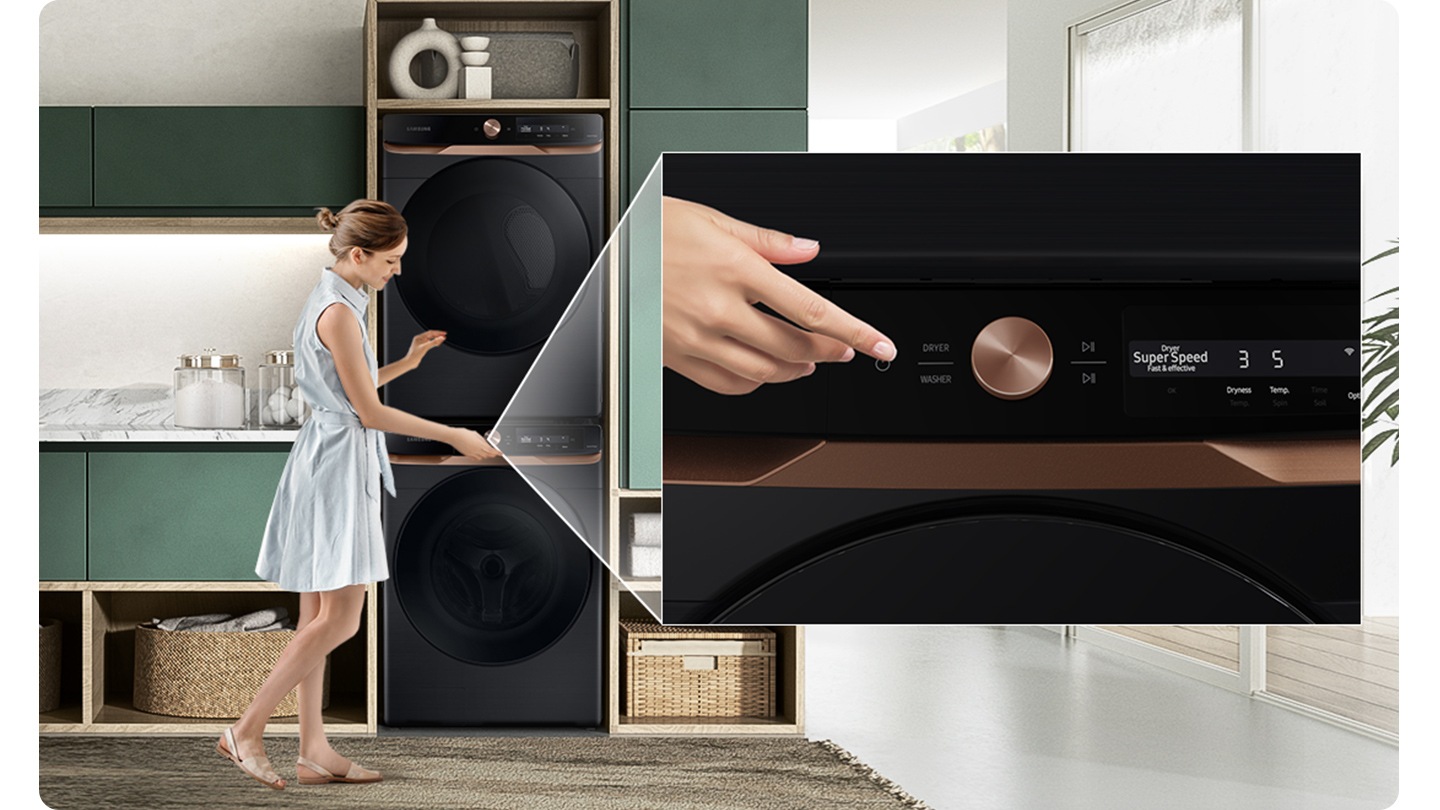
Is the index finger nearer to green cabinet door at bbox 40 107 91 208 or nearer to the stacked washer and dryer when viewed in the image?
the stacked washer and dryer

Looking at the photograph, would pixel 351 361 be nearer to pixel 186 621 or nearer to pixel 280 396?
pixel 280 396

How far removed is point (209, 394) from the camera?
115 inches

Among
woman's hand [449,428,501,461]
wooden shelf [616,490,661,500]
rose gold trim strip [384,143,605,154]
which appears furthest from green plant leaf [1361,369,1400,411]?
rose gold trim strip [384,143,605,154]

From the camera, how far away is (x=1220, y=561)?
0.56 meters

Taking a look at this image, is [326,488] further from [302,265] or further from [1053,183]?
[1053,183]

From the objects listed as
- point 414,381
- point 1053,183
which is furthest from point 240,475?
point 1053,183

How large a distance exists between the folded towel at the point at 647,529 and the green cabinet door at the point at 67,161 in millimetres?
2663

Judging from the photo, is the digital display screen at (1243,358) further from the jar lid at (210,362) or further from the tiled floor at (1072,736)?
the jar lid at (210,362)

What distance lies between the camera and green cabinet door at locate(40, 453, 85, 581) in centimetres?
279

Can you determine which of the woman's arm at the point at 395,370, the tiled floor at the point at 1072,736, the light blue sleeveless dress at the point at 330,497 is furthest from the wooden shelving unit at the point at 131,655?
the tiled floor at the point at 1072,736

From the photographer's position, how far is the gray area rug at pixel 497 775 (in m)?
2.39

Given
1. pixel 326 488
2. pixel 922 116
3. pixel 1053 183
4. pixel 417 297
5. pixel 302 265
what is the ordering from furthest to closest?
pixel 922 116, pixel 302 265, pixel 417 297, pixel 326 488, pixel 1053 183

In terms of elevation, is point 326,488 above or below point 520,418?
below

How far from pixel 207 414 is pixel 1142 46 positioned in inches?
112
